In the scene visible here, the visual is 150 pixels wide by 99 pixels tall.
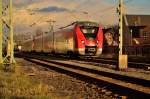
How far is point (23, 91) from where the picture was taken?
13.5 metres

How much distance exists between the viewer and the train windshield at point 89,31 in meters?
37.6

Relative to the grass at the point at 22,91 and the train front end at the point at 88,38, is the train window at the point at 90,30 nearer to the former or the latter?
the train front end at the point at 88,38

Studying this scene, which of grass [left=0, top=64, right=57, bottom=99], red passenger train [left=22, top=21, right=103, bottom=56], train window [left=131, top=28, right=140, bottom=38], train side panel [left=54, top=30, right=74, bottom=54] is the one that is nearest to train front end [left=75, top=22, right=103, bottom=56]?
red passenger train [left=22, top=21, right=103, bottom=56]

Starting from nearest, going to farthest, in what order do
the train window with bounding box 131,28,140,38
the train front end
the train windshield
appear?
1. the train front end
2. the train windshield
3. the train window with bounding box 131,28,140,38

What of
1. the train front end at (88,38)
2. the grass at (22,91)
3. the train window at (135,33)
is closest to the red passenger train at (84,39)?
the train front end at (88,38)

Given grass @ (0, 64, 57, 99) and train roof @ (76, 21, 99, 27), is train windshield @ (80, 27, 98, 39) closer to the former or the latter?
train roof @ (76, 21, 99, 27)

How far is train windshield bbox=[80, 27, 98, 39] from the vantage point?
37559 millimetres

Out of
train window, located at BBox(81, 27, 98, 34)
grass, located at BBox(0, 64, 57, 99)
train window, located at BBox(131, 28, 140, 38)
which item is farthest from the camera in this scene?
train window, located at BBox(131, 28, 140, 38)

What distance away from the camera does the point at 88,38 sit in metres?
37.5

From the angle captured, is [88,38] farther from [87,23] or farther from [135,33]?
[135,33]

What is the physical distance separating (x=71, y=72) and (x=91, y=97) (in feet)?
34.1

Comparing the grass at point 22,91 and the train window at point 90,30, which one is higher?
the train window at point 90,30

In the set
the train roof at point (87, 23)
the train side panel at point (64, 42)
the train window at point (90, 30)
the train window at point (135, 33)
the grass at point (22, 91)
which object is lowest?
the grass at point (22, 91)

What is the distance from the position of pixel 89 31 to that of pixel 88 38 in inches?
29.1
